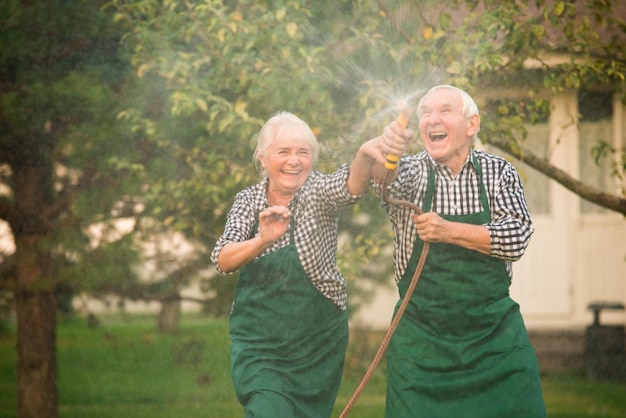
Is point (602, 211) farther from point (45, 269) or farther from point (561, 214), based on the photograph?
point (45, 269)

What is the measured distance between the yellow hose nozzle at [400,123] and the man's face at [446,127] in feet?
0.79

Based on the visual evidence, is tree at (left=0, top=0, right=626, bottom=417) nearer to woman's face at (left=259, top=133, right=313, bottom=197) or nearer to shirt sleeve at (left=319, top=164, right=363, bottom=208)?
woman's face at (left=259, top=133, right=313, bottom=197)

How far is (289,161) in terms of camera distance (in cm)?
352

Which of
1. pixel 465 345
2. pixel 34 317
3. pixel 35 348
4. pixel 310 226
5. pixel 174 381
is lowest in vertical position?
pixel 174 381

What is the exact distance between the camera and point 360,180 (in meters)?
3.31

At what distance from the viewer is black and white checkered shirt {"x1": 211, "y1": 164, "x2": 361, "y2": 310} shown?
351 cm

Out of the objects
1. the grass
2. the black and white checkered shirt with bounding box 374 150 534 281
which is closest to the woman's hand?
the black and white checkered shirt with bounding box 374 150 534 281

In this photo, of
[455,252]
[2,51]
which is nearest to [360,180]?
[455,252]

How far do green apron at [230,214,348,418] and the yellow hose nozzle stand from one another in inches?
21.7

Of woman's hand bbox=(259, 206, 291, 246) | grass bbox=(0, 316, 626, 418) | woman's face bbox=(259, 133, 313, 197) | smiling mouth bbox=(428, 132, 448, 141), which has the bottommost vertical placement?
grass bbox=(0, 316, 626, 418)

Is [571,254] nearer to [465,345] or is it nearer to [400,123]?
[465,345]

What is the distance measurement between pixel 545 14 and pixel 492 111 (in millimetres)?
607

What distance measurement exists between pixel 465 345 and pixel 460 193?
481 mm

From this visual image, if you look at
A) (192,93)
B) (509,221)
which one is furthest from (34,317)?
(509,221)
